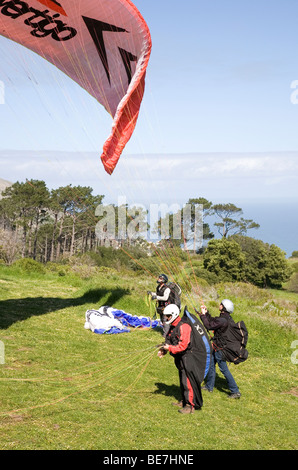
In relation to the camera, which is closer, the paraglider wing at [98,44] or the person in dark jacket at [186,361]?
the person in dark jacket at [186,361]

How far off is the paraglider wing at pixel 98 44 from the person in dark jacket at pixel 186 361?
2.88 metres

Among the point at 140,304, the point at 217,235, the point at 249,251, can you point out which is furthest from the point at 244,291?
the point at 217,235

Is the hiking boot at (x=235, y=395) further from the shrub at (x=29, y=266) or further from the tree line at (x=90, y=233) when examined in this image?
the tree line at (x=90, y=233)

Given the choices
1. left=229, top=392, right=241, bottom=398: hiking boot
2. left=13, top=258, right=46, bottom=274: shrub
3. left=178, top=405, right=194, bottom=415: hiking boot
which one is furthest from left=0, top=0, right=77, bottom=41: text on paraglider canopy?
left=13, top=258, right=46, bottom=274: shrub

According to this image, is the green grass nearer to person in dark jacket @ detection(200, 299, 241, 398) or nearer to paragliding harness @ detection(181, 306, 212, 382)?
person in dark jacket @ detection(200, 299, 241, 398)

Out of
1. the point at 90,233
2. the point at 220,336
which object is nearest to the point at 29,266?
the point at 220,336

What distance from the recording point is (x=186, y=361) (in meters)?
5.81

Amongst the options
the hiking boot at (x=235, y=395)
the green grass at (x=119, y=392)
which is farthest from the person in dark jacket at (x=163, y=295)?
the hiking boot at (x=235, y=395)

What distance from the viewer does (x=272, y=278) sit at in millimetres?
45844

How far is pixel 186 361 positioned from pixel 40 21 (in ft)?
21.8

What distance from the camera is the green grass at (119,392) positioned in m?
4.86
